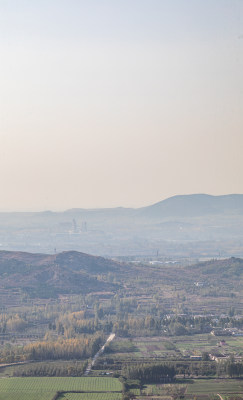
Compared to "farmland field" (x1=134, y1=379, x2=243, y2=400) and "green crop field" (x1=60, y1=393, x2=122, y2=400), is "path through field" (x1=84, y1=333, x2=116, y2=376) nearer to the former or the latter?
"green crop field" (x1=60, y1=393, x2=122, y2=400)

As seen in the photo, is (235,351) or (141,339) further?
(141,339)

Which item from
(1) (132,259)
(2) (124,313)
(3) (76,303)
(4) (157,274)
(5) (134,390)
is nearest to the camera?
(5) (134,390)

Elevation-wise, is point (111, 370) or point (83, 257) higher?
point (83, 257)

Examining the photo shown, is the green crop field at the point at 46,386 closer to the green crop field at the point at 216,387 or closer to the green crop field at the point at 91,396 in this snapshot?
the green crop field at the point at 91,396

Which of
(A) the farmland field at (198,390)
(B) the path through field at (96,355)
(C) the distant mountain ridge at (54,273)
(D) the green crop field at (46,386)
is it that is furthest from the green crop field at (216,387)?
(C) the distant mountain ridge at (54,273)

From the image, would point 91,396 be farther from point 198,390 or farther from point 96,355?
point 96,355

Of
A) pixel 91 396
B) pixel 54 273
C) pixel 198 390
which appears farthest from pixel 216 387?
pixel 54 273

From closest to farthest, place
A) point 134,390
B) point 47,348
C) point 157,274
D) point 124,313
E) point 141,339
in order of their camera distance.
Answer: point 134,390, point 47,348, point 141,339, point 124,313, point 157,274

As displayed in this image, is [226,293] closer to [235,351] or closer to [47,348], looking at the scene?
[235,351]

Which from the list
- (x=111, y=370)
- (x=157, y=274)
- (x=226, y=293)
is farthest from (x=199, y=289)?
(x=111, y=370)
